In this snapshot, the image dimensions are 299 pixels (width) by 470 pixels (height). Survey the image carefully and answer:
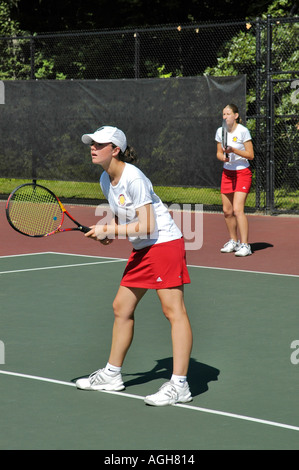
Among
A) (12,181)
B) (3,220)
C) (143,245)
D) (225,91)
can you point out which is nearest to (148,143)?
(225,91)

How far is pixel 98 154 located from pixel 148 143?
34.1 ft

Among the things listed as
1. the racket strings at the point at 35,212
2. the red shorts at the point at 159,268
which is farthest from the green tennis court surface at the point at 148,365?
the racket strings at the point at 35,212

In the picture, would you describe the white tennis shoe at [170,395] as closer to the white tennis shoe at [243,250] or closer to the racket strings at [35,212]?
the racket strings at [35,212]

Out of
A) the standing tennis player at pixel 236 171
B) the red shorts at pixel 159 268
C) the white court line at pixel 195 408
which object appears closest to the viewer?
the white court line at pixel 195 408

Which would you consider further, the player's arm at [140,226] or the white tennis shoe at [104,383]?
the white tennis shoe at [104,383]

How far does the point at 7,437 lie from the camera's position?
182 inches

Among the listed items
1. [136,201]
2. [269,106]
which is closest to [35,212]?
[136,201]

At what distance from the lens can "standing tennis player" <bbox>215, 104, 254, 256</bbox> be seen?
35.9 ft

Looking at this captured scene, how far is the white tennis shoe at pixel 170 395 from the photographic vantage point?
516cm

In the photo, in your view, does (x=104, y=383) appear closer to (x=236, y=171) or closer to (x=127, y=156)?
(x=127, y=156)

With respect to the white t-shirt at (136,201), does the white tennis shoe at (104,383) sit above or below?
below

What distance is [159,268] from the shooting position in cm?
527

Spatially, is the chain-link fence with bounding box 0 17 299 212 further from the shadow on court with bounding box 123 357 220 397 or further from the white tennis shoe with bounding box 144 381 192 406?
the white tennis shoe with bounding box 144 381 192 406

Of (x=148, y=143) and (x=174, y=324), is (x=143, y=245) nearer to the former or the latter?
(x=174, y=324)
